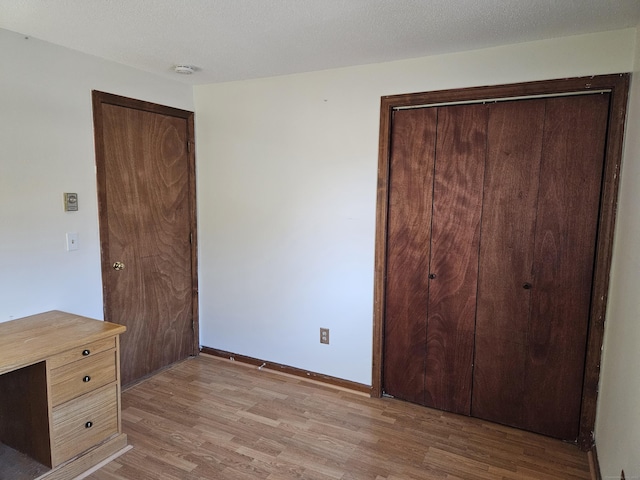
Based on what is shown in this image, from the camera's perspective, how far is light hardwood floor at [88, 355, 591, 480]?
2.12 meters

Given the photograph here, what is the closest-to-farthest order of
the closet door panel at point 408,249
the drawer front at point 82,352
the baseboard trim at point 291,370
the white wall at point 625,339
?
the white wall at point 625,339 → the drawer front at point 82,352 → the closet door panel at point 408,249 → the baseboard trim at point 291,370

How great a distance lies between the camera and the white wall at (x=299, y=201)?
2.72 metres

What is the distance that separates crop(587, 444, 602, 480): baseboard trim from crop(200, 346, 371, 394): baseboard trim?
134cm

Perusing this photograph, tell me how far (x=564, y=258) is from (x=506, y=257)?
0.30 m

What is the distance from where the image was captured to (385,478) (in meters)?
2.07

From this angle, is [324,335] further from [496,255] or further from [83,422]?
[83,422]

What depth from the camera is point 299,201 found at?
9.98 ft

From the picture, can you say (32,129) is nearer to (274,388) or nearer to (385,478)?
(274,388)

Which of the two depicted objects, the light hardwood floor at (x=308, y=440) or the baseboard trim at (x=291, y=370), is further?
the baseboard trim at (x=291, y=370)

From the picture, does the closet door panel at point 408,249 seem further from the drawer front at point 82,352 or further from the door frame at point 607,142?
the drawer front at point 82,352

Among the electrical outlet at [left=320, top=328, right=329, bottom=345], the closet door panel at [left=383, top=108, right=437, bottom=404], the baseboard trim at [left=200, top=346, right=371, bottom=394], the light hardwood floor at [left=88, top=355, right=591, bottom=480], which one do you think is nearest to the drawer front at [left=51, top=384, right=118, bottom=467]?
the light hardwood floor at [left=88, top=355, right=591, bottom=480]

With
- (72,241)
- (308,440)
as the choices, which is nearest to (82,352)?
(72,241)

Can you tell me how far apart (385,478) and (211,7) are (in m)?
2.45

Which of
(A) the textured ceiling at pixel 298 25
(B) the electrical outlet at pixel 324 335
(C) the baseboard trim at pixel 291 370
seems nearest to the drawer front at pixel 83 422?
(C) the baseboard trim at pixel 291 370
